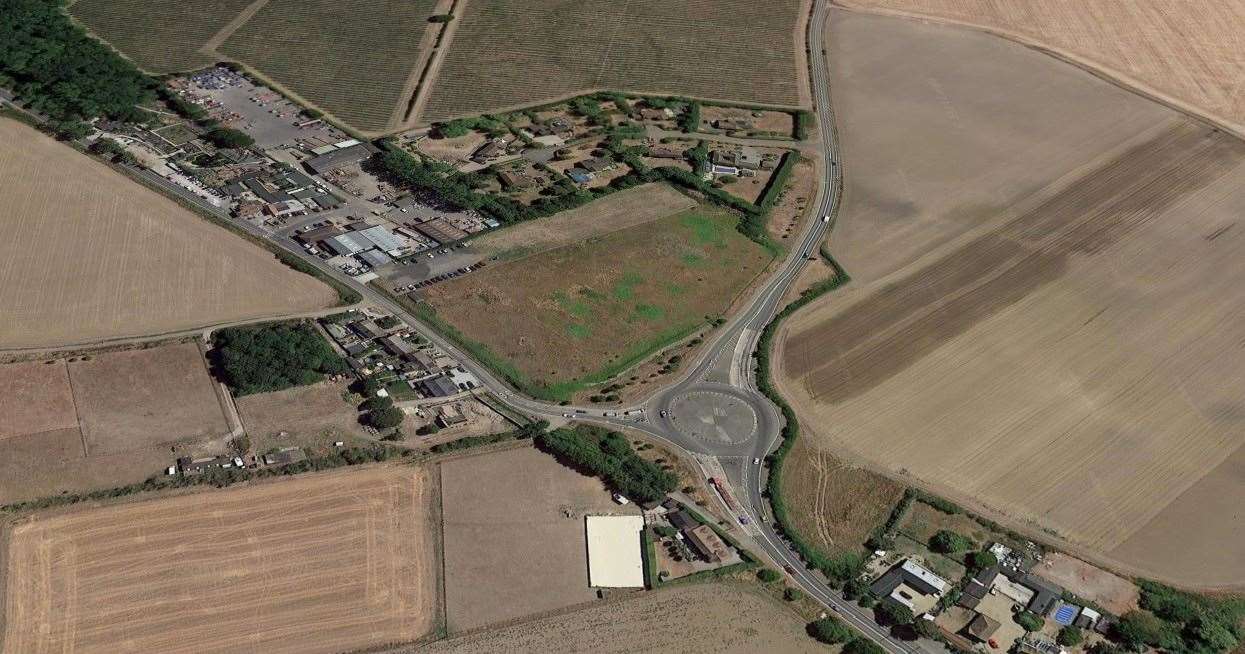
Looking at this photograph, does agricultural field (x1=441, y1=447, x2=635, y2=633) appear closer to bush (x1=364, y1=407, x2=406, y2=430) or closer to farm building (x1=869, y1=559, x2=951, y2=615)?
bush (x1=364, y1=407, x2=406, y2=430)

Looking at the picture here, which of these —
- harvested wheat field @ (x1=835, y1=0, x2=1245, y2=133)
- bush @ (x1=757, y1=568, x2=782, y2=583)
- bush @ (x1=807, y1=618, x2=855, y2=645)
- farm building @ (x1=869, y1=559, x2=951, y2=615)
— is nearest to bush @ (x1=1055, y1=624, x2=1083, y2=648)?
farm building @ (x1=869, y1=559, x2=951, y2=615)

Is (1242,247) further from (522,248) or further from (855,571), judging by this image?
(522,248)

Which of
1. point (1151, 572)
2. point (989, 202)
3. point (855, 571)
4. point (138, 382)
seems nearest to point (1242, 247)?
point (989, 202)

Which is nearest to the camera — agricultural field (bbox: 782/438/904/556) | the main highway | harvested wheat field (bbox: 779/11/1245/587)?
the main highway

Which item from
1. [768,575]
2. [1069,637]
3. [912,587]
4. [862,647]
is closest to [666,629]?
[768,575]

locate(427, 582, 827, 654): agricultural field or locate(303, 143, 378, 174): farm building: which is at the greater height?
locate(303, 143, 378, 174): farm building

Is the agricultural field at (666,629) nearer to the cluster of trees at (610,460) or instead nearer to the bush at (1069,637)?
the cluster of trees at (610,460)
